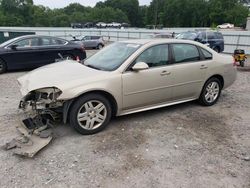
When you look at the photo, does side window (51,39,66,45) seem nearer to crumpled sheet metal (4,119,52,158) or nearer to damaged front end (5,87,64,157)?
damaged front end (5,87,64,157)

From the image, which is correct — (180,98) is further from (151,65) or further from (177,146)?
(177,146)

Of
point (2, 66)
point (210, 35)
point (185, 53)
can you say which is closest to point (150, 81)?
point (185, 53)

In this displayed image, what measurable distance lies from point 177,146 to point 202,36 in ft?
40.3

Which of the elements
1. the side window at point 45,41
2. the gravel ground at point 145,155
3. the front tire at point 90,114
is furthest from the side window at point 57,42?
the front tire at point 90,114

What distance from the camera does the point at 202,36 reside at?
48.0ft

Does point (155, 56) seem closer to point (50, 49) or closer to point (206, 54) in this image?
point (206, 54)

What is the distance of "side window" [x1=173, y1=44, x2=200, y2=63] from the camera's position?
15.8ft

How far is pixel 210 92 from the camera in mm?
5422

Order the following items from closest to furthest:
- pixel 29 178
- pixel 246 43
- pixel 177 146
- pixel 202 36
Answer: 1. pixel 29 178
2. pixel 177 146
3. pixel 202 36
4. pixel 246 43

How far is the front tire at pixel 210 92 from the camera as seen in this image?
17.5 feet

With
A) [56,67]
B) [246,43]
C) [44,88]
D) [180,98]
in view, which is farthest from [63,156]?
Answer: [246,43]

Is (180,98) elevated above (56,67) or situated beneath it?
situated beneath

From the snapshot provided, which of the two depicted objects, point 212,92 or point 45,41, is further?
point 45,41

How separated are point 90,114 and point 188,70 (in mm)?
2181
